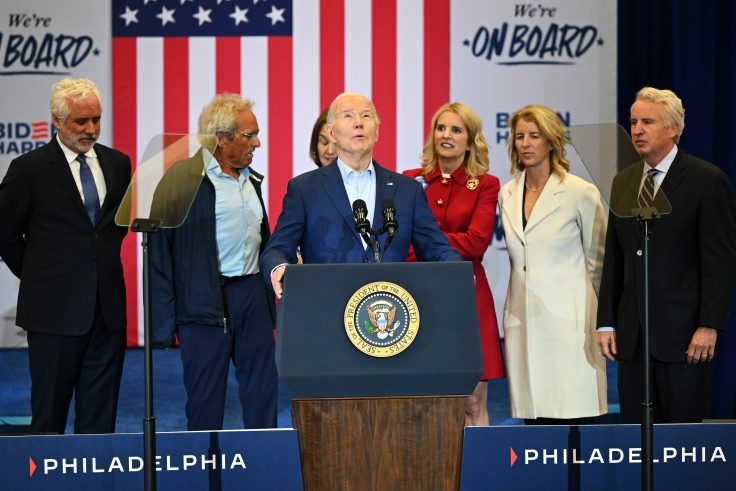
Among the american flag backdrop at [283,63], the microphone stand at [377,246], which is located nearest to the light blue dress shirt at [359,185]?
the microphone stand at [377,246]

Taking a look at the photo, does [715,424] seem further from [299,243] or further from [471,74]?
[471,74]

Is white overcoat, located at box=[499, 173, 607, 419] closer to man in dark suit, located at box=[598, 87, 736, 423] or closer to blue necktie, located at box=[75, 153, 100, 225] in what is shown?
man in dark suit, located at box=[598, 87, 736, 423]

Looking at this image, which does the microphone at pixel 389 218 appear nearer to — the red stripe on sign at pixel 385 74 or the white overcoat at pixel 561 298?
the white overcoat at pixel 561 298

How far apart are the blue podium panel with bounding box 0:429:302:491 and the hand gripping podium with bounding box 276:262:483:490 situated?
37cm

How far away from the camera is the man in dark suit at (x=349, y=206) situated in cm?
314

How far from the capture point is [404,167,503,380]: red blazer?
152 inches

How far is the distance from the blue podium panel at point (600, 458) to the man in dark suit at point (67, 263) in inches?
63.0

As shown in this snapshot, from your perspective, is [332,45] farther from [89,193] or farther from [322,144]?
[89,193]

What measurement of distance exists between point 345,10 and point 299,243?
4170mm

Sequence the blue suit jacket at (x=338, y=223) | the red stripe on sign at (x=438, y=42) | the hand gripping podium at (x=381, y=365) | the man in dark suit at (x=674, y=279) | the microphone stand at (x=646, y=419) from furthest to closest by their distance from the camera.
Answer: the red stripe on sign at (x=438, y=42), the man in dark suit at (x=674, y=279), the blue suit jacket at (x=338, y=223), the microphone stand at (x=646, y=419), the hand gripping podium at (x=381, y=365)

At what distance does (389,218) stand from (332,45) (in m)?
4.59

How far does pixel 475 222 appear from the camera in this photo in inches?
154

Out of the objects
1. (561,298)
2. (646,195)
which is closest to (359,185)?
(646,195)

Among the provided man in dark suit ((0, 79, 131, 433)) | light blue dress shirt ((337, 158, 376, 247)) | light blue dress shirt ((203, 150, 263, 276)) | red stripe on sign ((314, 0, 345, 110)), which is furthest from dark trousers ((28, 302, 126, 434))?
red stripe on sign ((314, 0, 345, 110))
